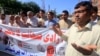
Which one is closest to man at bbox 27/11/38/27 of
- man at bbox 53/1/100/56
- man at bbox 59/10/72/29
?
man at bbox 59/10/72/29

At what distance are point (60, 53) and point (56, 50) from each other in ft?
0.65

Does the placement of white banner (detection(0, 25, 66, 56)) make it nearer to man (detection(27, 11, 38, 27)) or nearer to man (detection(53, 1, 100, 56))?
man (detection(27, 11, 38, 27))

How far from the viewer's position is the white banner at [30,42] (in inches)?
319

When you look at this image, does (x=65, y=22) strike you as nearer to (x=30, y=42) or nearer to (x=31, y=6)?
(x=30, y=42)

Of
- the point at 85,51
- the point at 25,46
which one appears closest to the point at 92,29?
the point at 85,51

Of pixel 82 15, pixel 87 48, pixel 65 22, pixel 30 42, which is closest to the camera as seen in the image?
pixel 87 48

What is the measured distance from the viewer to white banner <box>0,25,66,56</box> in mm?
8109

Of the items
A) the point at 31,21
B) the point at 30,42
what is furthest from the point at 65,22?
the point at 31,21

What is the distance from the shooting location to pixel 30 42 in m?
8.91

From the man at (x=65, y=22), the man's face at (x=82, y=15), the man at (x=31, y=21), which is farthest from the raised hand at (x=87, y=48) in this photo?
the man at (x=31, y=21)

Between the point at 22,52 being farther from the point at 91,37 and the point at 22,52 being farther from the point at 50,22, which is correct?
the point at 91,37

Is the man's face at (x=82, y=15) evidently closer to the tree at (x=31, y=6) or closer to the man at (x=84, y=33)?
the man at (x=84, y=33)

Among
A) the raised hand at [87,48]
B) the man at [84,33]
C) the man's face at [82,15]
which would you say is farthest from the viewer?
the man's face at [82,15]

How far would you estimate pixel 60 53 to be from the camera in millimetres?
7938
